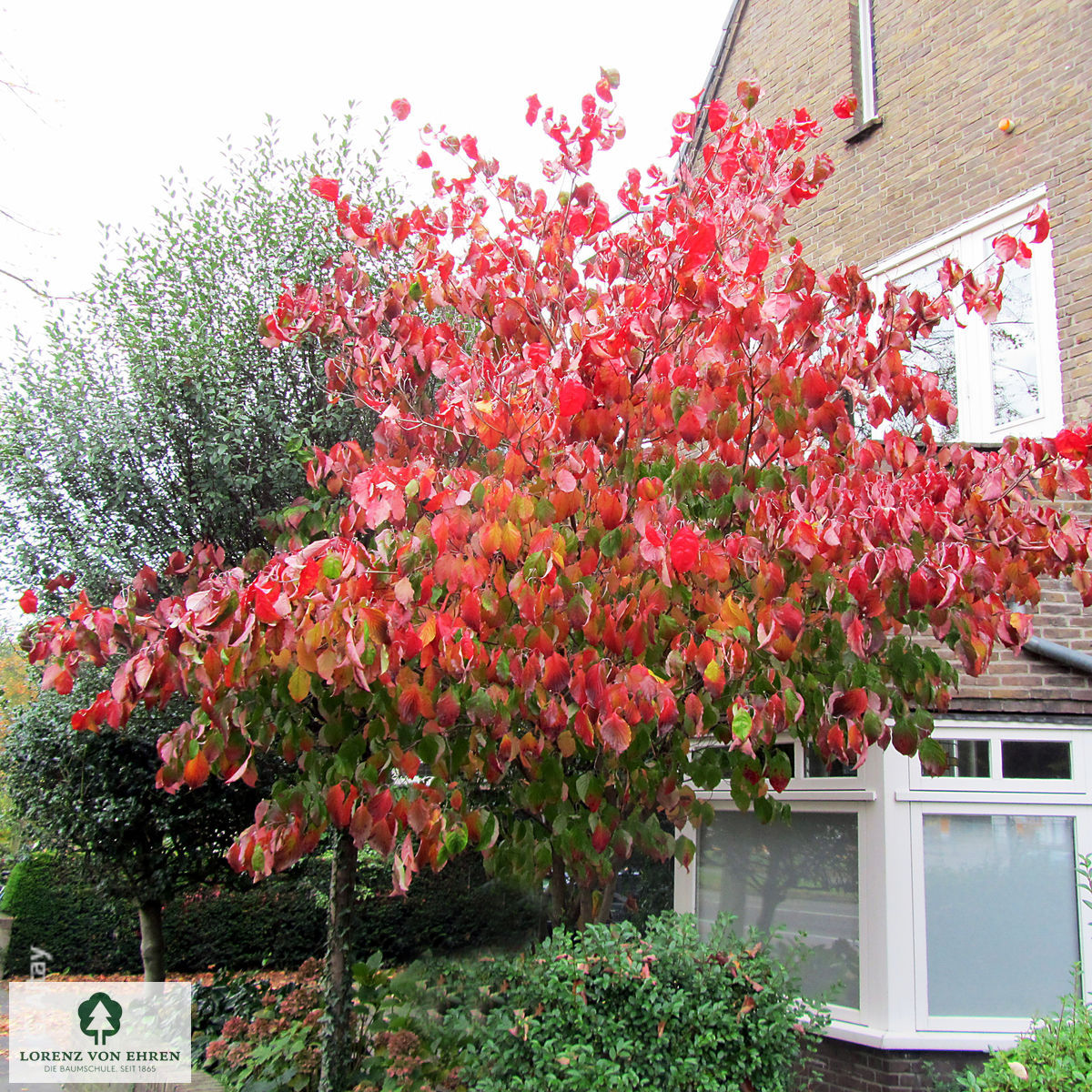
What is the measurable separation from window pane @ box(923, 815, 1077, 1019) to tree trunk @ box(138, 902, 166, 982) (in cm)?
598

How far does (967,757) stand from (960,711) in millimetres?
315

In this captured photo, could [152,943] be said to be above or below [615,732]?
below

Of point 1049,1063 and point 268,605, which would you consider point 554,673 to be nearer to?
point 268,605

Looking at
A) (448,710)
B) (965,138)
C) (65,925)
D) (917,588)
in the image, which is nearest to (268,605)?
(448,710)

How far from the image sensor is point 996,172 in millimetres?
7504

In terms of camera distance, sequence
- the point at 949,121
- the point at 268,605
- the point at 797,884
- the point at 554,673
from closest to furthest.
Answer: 1. the point at 268,605
2. the point at 554,673
3. the point at 797,884
4. the point at 949,121

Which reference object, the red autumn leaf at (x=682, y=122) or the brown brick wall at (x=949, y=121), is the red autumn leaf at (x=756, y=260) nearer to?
the red autumn leaf at (x=682, y=122)

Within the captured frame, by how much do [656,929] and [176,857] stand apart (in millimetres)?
4576

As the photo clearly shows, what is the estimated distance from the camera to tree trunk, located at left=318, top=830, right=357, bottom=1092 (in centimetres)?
506

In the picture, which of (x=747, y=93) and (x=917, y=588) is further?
(x=747, y=93)

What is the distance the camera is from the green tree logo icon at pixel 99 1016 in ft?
22.3

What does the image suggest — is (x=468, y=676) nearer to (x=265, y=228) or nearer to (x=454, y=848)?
(x=454, y=848)

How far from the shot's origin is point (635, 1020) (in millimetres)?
4277

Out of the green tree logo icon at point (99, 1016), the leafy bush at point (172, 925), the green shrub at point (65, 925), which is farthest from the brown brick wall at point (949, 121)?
the green shrub at point (65, 925)
